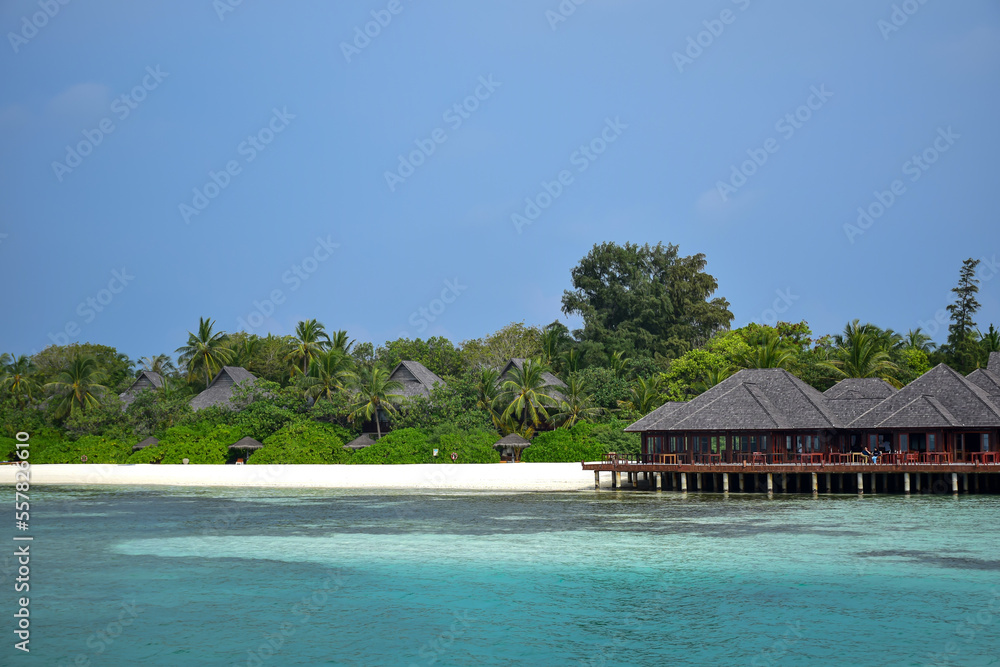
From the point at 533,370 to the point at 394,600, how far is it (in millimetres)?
41958

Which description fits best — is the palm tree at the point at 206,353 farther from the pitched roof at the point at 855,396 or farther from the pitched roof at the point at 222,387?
the pitched roof at the point at 855,396

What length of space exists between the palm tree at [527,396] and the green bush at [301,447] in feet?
35.9

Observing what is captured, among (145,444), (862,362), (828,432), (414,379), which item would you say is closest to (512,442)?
(414,379)

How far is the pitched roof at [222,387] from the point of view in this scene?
71375mm

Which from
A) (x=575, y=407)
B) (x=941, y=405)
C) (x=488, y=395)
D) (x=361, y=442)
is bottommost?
(x=361, y=442)

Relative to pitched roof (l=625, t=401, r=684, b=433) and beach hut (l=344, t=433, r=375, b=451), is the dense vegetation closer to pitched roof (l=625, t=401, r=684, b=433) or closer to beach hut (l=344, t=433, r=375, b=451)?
beach hut (l=344, t=433, r=375, b=451)

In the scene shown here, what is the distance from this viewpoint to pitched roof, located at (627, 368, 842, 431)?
47000mm

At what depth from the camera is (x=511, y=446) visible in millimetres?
63969

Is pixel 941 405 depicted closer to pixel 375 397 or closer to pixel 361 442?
pixel 375 397

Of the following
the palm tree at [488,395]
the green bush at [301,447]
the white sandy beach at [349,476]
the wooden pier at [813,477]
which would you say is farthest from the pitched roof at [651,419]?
the green bush at [301,447]

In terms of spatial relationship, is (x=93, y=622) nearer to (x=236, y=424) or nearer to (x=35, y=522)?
(x=35, y=522)

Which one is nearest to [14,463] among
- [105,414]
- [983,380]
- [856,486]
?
[105,414]

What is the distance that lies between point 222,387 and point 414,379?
1439cm

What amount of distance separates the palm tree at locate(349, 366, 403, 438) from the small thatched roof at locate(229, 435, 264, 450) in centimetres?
629
